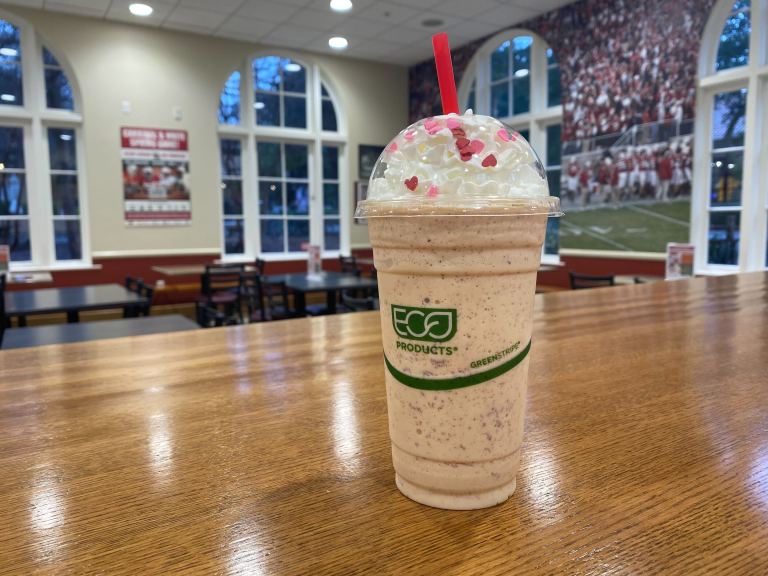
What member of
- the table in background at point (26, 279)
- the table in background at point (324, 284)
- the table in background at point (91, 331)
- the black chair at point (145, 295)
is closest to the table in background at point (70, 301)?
the black chair at point (145, 295)

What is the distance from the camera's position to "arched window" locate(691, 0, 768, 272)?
5.00 metres

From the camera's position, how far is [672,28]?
5.31 m

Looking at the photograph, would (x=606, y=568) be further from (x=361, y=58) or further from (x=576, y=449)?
(x=361, y=58)

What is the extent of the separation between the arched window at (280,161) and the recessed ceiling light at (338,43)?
0.51m

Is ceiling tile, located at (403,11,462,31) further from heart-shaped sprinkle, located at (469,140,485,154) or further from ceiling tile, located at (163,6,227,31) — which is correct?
heart-shaped sprinkle, located at (469,140,485,154)

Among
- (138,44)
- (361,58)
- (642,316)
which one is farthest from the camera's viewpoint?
(361,58)

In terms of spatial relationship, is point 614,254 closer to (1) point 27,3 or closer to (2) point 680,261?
(2) point 680,261

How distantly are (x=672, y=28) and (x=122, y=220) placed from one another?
614cm

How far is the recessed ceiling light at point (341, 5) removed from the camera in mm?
5824

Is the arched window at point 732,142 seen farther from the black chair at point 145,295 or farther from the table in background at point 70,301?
the table in background at point 70,301

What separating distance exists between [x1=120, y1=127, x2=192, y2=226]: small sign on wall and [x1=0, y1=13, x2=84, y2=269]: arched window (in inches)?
21.9

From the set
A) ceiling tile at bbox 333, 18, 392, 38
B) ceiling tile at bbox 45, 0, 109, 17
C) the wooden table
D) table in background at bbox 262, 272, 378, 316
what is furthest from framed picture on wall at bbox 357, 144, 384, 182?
the wooden table

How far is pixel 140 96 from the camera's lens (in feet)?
21.3

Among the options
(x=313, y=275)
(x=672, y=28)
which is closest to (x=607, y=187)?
(x=672, y=28)
